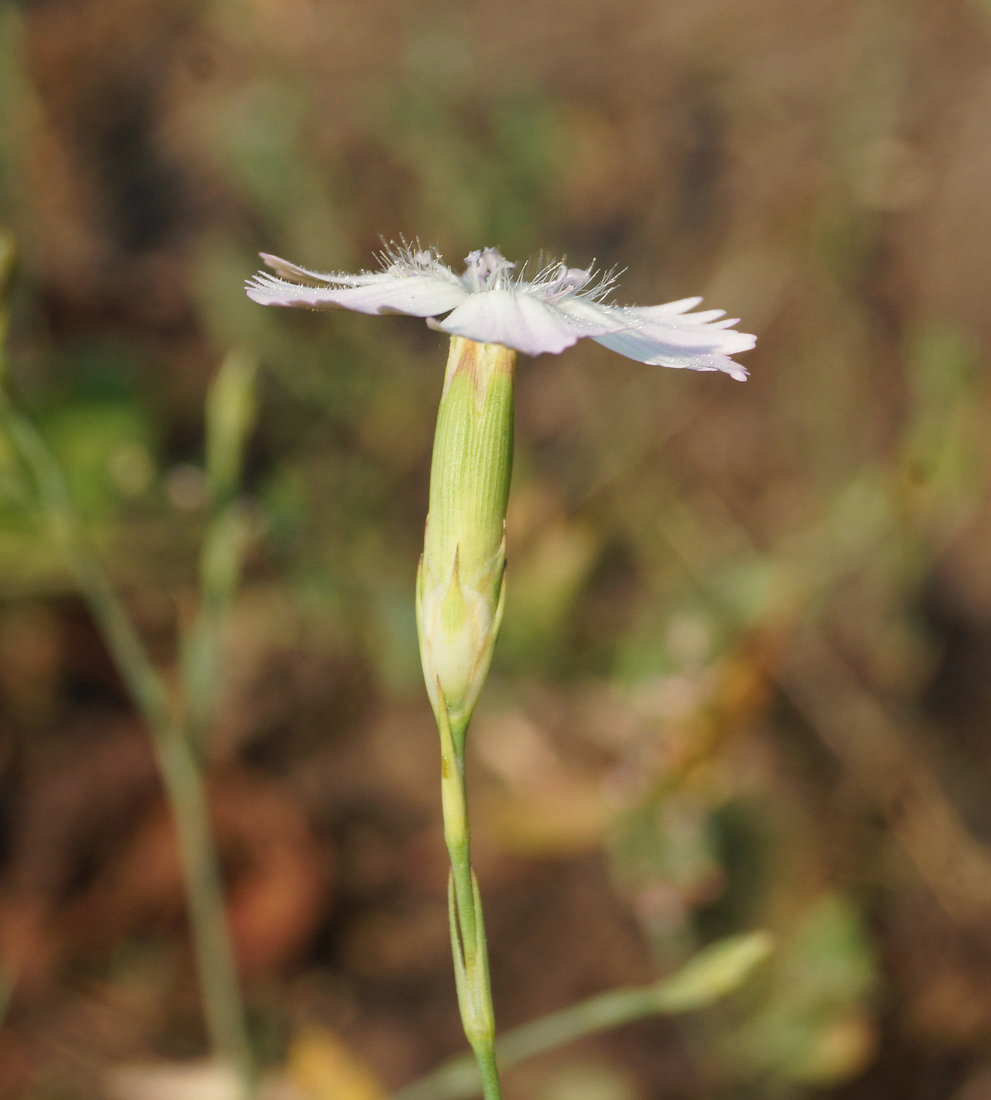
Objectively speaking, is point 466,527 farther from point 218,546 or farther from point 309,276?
point 218,546

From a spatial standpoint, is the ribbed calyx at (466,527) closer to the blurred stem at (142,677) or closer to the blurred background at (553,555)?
the blurred stem at (142,677)

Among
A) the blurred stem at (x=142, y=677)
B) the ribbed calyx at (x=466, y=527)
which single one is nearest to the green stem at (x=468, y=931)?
the ribbed calyx at (x=466, y=527)

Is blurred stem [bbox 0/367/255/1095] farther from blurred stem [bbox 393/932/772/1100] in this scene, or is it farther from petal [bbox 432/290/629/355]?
petal [bbox 432/290/629/355]

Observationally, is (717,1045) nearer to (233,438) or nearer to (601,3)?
(233,438)

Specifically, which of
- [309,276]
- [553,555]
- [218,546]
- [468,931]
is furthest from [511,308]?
[553,555]

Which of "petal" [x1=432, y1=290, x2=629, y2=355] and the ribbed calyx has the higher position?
"petal" [x1=432, y1=290, x2=629, y2=355]

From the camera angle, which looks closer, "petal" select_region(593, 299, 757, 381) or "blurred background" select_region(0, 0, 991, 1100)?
"petal" select_region(593, 299, 757, 381)

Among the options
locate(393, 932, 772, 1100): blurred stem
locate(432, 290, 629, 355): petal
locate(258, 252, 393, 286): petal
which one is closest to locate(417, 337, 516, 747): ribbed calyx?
locate(432, 290, 629, 355): petal

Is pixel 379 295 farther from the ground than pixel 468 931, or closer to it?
farther from the ground
